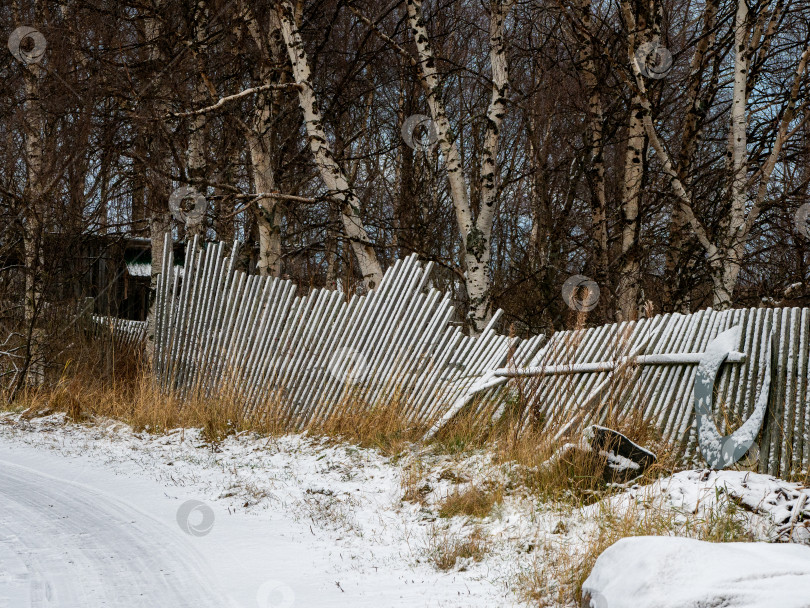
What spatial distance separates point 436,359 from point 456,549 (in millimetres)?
2792

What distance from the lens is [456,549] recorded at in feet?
13.4

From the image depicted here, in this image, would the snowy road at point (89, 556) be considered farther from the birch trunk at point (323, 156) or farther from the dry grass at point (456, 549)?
the birch trunk at point (323, 156)

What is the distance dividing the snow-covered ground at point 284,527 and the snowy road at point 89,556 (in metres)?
0.01

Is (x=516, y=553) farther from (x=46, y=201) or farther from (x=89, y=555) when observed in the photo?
(x=46, y=201)

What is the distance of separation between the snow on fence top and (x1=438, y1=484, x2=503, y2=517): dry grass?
951 mm

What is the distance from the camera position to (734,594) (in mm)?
2570

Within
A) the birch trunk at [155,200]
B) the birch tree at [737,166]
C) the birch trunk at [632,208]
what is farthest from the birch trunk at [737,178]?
the birch trunk at [155,200]

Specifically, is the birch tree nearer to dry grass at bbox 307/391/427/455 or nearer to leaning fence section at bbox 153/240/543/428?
leaning fence section at bbox 153/240/543/428

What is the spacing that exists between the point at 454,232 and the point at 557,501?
1382cm

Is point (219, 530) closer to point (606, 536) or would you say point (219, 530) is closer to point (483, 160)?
point (606, 536)

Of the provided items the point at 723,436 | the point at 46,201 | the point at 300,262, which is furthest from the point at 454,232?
the point at 723,436

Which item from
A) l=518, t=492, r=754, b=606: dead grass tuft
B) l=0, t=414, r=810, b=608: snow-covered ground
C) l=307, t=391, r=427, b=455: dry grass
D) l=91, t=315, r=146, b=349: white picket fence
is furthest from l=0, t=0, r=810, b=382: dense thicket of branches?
l=518, t=492, r=754, b=606: dead grass tuft

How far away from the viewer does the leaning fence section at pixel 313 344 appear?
6648 mm

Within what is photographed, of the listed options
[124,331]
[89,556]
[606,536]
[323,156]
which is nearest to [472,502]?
[606,536]
